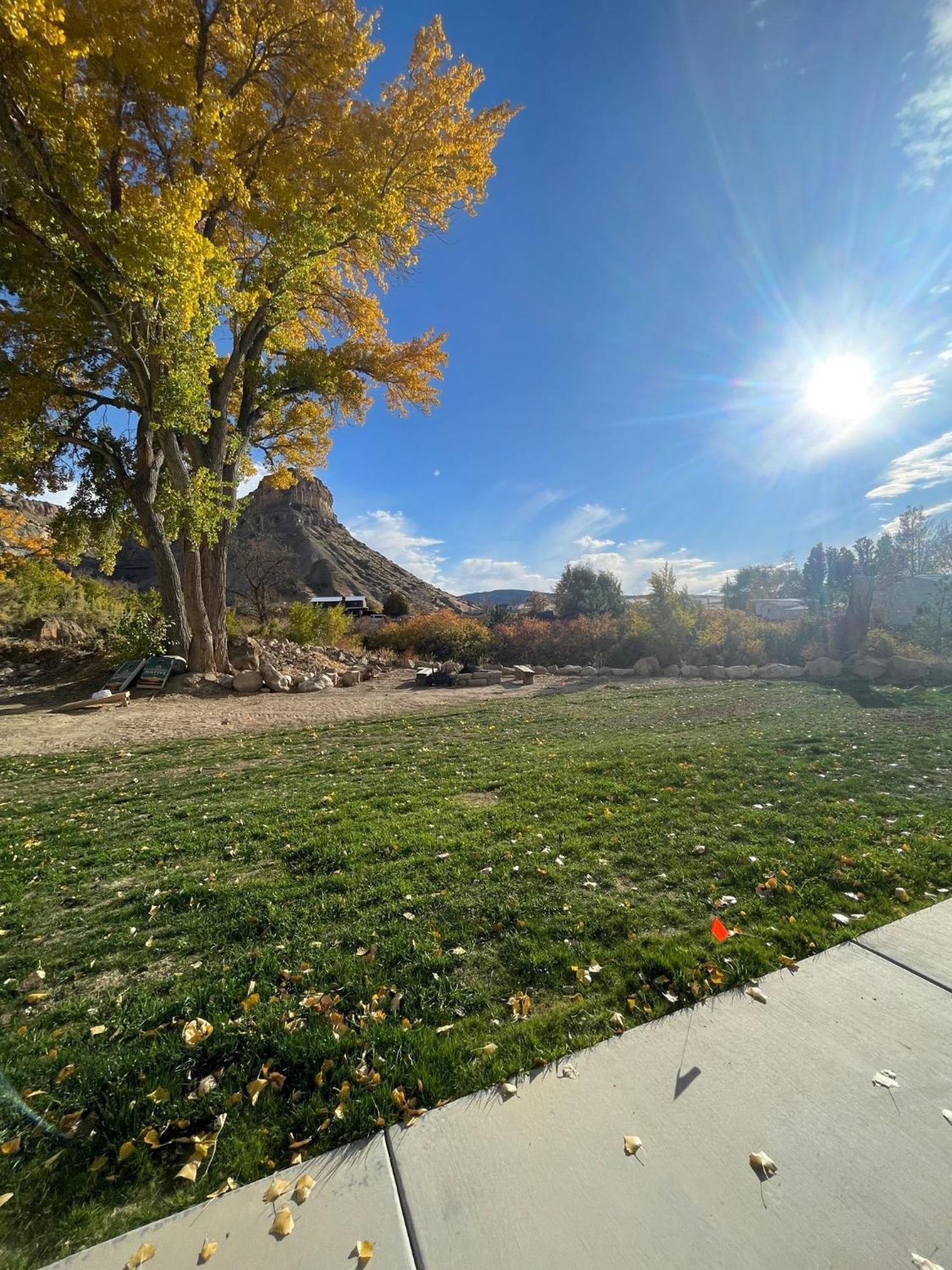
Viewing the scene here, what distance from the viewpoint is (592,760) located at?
5.84 meters

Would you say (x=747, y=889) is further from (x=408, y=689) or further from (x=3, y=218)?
(x=3, y=218)

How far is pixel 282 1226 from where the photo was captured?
4.66 ft

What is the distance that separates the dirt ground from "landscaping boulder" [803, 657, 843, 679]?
18.0 ft

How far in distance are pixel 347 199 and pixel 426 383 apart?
15.8 ft

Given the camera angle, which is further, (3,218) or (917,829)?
(3,218)

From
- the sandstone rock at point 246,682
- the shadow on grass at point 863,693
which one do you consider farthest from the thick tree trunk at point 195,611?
the shadow on grass at point 863,693

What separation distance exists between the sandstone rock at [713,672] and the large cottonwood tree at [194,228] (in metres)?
11.3

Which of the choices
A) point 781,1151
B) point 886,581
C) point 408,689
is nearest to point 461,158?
point 408,689

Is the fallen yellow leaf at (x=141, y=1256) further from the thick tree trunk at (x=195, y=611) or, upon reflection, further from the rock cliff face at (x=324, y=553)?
the rock cliff face at (x=324, y=553)

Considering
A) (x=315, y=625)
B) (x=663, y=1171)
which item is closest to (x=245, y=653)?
(x=315, y=625)

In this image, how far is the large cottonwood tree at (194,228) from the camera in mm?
7121

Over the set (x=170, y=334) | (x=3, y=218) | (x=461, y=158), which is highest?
(x=461, y=158)

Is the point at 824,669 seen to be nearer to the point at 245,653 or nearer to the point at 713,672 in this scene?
the point at 713,672

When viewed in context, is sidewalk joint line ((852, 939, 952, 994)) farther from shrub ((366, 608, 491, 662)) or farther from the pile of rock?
shrub ((366, 608, 491, 662))
